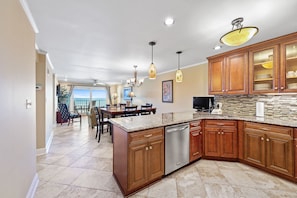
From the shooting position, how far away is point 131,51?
11.7 ft

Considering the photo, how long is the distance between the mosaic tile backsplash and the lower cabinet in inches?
88.2

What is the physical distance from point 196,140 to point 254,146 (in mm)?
1005

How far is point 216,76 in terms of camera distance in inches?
136

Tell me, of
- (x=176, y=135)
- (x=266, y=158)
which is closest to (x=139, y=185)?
(x=176, y=135)

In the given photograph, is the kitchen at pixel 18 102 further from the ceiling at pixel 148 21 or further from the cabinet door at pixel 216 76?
the cabinet door at pixel 216 76

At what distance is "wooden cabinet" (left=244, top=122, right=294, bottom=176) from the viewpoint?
221 cm

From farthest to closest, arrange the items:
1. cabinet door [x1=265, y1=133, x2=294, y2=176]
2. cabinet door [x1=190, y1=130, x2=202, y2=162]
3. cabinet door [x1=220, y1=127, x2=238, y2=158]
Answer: cabinet door [x1=220, y1=127, x2=238, y2=158] → cabinet door [x1=190, y1=130, x2=202, y2=162] → cabinet door [x1=265, y1=133, x2=294, y2=176]

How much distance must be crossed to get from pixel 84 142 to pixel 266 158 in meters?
Result: 4.27

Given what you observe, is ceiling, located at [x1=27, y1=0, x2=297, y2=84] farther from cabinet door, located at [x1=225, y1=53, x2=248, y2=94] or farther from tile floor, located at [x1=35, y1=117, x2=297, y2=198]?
tile floor, located at [x1=35, y1=117, x2=297, y2=198]

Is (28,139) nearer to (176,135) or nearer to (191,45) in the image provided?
(176,135)

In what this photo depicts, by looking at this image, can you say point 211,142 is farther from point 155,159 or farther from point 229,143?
point 155,159

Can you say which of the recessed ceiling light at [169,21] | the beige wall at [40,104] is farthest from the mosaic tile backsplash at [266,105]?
the beige wall at [40,104]

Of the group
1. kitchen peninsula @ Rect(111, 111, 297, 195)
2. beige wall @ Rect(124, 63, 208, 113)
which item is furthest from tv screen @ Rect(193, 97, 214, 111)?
kitchen peninsula @ Rect(111, 111, 297, 195)

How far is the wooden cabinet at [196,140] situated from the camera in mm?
2733
